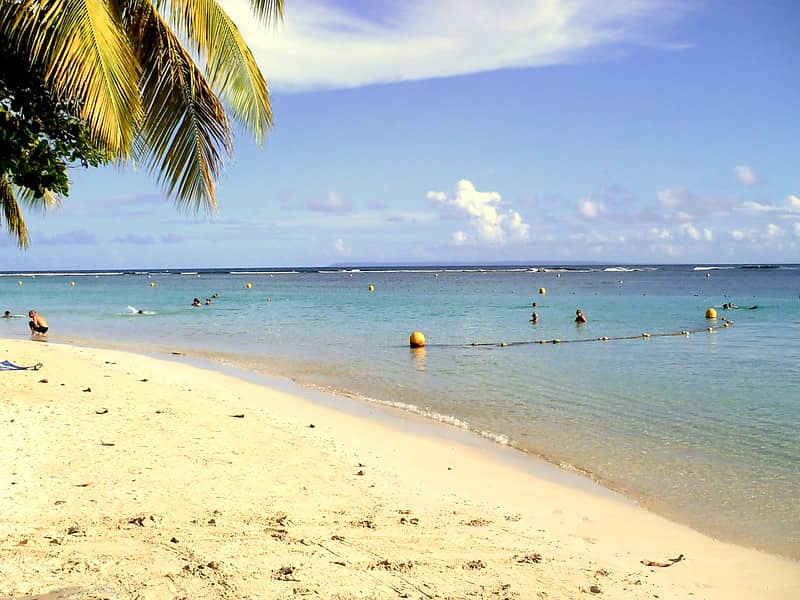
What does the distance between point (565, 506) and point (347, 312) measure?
32.9 metres

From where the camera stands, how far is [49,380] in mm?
12305

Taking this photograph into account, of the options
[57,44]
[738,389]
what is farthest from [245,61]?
[738,389]

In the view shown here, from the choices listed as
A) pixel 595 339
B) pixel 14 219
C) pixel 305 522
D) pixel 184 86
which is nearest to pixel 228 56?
pixel 184 86

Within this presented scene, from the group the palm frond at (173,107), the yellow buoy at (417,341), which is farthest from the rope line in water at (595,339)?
the palm frond at (173,107)

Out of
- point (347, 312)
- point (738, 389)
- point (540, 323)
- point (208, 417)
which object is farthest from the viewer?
point (347, 312)

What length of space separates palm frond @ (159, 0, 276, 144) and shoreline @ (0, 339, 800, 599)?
149 inches

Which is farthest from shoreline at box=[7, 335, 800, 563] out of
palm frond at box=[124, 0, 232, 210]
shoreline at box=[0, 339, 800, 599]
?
palm frond at box=[124, 0, 232, 210]

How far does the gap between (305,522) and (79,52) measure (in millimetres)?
4226

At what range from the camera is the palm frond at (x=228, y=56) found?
717cm

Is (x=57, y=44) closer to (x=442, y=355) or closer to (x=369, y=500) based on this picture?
(x=369, y=500)

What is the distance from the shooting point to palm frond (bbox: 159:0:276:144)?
7172 millimetres

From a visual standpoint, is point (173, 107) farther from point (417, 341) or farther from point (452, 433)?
point (417, 341)

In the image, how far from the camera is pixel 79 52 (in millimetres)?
5676

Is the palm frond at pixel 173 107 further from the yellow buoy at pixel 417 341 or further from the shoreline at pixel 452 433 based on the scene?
the yellow buoy at pixel 417 341
